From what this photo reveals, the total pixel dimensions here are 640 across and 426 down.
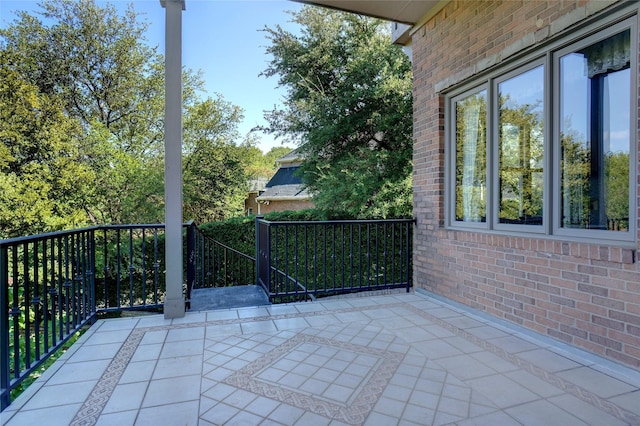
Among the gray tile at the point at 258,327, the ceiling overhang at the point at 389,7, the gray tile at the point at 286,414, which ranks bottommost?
the gray tile at the point at 258,327

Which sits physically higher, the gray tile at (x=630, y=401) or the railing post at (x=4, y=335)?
the railing post at (x=4, y=335)

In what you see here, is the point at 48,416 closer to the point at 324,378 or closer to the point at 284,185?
the point at 324,378

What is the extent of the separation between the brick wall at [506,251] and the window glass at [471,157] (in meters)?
0.19

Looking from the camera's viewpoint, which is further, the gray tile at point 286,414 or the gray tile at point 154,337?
the gray tile at point 154,337

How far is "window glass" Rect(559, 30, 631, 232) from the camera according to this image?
2.17 meters

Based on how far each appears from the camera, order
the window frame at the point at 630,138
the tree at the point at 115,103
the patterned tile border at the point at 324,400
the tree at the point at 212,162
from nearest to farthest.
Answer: the patterned tile border at the point at 324,400, the window frame at the point at 630,138, the tree at the point at 115,103, the tree at the point at 212,162

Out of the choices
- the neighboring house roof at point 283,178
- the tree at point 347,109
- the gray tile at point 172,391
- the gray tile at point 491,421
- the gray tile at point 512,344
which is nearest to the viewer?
the gray tile at point 491,421

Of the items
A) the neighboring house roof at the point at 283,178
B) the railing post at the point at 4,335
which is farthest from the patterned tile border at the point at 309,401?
the neighboring house roof at the point at 283,178

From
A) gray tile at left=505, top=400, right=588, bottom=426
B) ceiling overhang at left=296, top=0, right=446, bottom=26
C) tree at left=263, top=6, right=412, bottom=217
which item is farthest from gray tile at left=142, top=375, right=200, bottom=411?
tree at left=263, top=6, right=412, bottom=217

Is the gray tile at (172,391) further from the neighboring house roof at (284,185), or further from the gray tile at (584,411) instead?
the neighboring house roof at (284,185)

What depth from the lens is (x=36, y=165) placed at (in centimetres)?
765

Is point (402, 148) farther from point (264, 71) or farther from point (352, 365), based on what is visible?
point (352, 365)

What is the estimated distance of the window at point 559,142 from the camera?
7.16 ft

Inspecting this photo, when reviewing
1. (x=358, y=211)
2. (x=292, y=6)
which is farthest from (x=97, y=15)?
(x=358, y=211)
